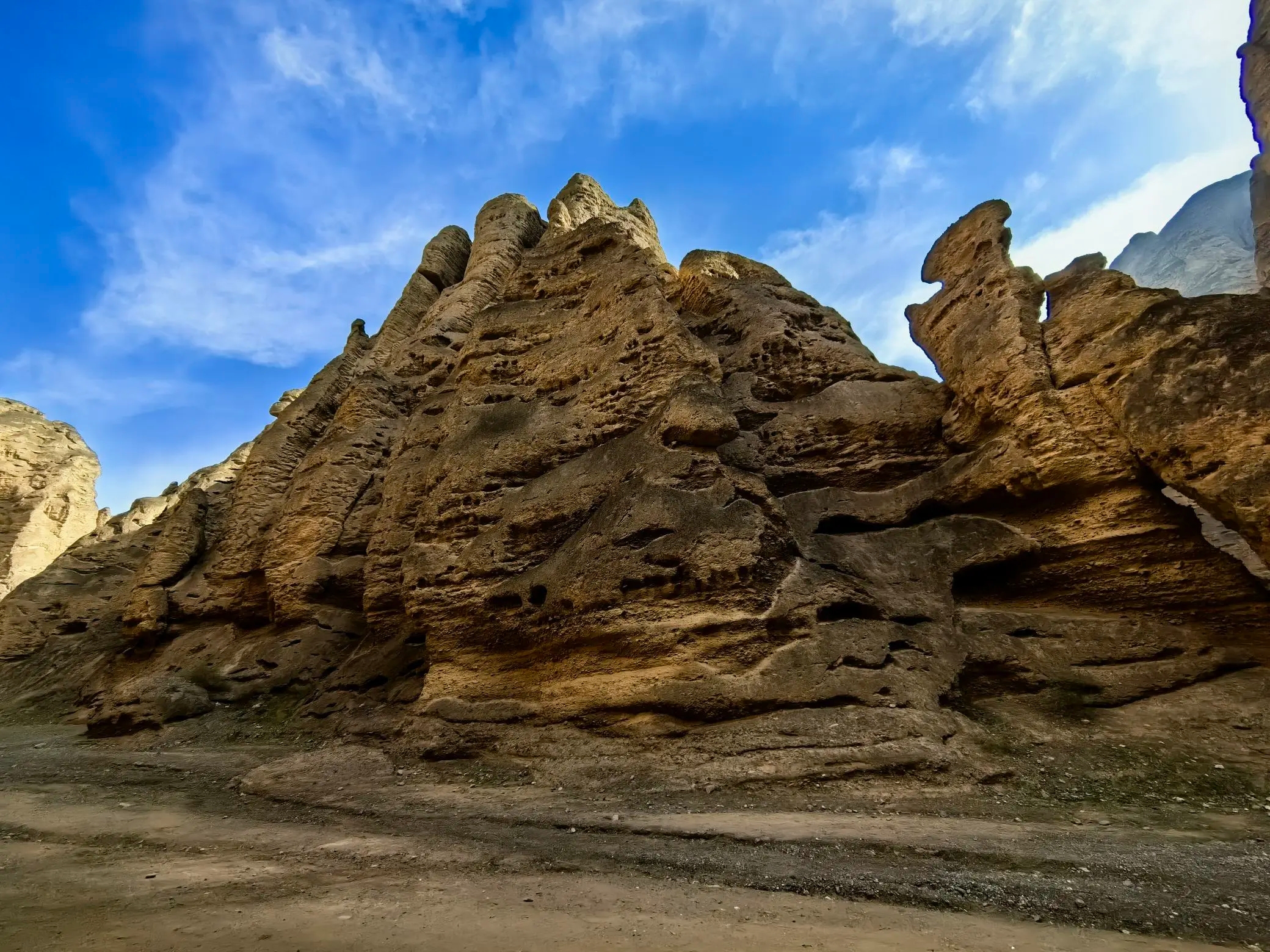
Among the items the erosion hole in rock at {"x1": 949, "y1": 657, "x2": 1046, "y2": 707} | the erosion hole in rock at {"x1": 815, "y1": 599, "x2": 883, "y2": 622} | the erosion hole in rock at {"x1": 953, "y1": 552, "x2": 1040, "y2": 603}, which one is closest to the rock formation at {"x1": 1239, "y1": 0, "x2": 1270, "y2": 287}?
the erosion hole in rock at {"x1": 953, "y1": 552, "x2": 1040, "y2": 603}

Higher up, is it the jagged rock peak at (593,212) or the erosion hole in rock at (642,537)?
the jagged rock peak at (593,212)

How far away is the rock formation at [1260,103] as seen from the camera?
113ft

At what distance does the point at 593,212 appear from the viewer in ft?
71.3

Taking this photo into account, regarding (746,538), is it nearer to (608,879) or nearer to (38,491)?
(608,879)

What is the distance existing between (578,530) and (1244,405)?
8.32 metres

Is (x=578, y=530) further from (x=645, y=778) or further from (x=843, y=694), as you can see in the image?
(x=843, y=694)

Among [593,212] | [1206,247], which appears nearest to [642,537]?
[593,212]

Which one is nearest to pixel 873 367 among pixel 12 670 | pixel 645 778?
pixel 645 778

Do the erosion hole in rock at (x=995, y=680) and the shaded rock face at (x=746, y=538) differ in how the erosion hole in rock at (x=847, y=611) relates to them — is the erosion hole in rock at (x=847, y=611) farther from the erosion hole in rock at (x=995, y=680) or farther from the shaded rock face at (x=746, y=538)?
the erosion hole in rock at (x=995, y=680)

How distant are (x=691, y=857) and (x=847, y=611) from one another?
4148mm

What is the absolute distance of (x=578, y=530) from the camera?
8414mm

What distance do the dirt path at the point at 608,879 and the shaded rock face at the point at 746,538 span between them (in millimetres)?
1275

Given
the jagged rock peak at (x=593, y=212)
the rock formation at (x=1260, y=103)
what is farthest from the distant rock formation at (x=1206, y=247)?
the jagged rock peak at (x=593, y=212)

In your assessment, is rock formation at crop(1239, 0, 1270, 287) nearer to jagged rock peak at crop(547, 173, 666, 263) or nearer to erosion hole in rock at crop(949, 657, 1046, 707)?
jagged rock peak at crop(547, 173, 666, 263)
